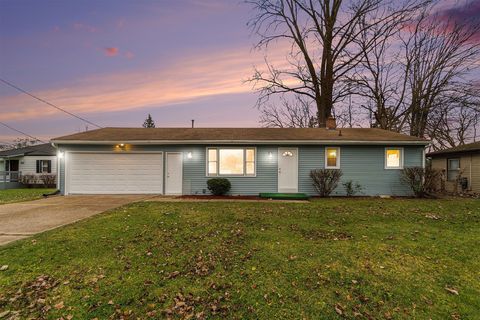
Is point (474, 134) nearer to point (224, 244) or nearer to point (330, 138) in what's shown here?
point (330, 138)

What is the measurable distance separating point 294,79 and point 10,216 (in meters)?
19.4

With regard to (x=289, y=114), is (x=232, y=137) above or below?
below

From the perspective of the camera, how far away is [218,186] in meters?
12.2

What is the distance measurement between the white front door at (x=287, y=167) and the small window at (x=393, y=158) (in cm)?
451

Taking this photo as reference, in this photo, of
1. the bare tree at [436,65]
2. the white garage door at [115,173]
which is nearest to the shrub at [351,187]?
the white garage door at [115,173]

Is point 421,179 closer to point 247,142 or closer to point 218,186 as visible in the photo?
point 247,142

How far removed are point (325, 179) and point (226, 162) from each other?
4.88m

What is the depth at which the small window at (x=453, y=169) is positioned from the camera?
15550mm

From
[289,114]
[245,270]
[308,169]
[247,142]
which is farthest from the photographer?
[289,114]

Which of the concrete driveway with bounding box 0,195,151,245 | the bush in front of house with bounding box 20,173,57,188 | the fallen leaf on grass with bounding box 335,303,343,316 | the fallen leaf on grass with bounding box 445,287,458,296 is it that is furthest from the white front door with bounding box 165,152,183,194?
the bush in front of house with bounding box 20,173,57,188

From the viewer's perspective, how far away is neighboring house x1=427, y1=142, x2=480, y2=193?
13945 mm

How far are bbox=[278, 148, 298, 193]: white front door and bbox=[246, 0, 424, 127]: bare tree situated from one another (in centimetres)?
864

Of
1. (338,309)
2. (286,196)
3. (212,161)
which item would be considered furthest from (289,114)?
(338,309)

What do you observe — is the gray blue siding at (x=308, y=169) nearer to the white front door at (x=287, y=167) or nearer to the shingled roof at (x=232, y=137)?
the white front door at (x=287, y=167)
